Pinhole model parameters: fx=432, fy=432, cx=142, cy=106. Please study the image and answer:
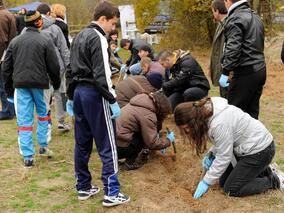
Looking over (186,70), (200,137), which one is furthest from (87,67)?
(186,70)

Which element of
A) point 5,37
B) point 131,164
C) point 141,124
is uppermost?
point 5,37

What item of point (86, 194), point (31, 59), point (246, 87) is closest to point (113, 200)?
point (86, 194)

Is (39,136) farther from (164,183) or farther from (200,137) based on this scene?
(200,137)

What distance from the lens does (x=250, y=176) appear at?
13.8ft

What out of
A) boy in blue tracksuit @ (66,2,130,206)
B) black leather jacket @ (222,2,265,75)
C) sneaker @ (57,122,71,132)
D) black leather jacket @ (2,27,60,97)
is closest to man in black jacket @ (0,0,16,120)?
sneaker @ (57,122,71,132)

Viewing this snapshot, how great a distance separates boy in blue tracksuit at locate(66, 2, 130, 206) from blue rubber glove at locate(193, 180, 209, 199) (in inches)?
27.2

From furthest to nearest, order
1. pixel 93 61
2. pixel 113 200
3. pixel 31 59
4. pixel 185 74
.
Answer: pixel 185 74
pixel 31 59
pixel 113 200
pixel 93 61

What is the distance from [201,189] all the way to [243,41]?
1.77 meters

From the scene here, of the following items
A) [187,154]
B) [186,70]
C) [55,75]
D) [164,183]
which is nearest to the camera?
[164,183]

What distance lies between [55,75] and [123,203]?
188 centimetres

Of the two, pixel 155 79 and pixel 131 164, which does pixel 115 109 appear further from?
pixel 155 79

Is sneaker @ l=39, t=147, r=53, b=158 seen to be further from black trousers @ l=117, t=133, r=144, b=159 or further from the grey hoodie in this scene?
the grey hoodie

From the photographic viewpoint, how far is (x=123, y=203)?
4.21 meters

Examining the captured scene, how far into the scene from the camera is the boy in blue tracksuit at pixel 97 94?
382 cm
